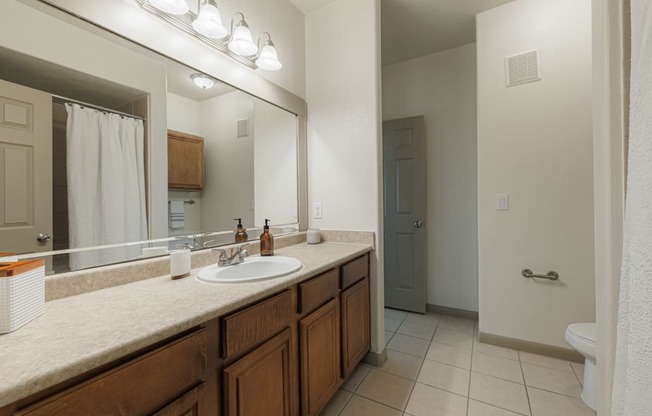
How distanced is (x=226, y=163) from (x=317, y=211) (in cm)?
79

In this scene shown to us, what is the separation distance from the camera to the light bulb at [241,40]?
1.51 metres

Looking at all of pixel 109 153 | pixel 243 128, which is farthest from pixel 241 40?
pixel 109 153

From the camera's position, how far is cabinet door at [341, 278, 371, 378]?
1566mm

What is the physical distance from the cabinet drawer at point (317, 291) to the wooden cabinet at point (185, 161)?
819mm

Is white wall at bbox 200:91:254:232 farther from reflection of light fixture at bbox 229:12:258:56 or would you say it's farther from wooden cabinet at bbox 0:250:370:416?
wooden cabinet at bbox 0:250:370:416

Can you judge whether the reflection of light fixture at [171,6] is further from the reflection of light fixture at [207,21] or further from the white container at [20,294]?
the white container at [20,294]

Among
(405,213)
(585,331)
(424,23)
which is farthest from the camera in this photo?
(405,213)

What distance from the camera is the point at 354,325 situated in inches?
65.8

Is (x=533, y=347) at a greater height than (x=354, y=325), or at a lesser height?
lesser

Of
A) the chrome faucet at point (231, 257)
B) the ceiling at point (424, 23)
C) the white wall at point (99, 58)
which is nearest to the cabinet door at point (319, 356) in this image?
the chrome faucet at point (231, 257)

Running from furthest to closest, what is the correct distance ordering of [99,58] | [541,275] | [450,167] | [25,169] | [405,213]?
[405,213] < [450,167] < [541,275] < [99,58] < [25,169]

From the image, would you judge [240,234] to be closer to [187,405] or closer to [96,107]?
[96,107]

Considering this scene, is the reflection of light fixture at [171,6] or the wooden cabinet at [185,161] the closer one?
the reflection of light fixture at [171,6]

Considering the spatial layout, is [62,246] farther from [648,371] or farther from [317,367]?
[648,371]
